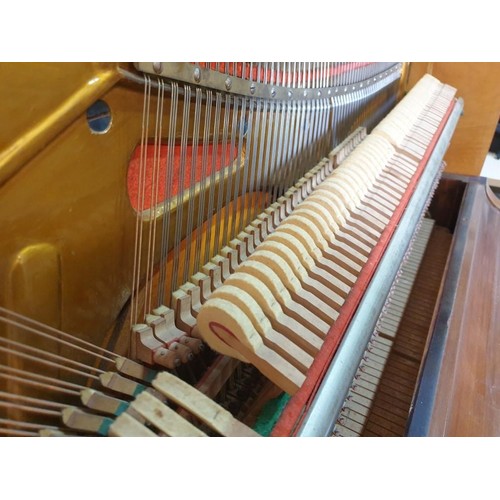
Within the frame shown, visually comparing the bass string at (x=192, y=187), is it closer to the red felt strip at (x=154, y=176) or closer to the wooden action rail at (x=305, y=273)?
the red felt strip at (x=154, y=176)

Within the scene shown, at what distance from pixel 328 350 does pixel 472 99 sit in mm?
3590

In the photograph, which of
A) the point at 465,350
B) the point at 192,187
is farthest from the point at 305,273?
the point at 465,350

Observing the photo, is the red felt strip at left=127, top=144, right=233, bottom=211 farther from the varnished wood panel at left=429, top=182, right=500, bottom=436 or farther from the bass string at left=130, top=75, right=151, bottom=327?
the varnished wood panel at left=429, top=182, right=500, bottom=436

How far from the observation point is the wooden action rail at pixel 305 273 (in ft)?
3.18

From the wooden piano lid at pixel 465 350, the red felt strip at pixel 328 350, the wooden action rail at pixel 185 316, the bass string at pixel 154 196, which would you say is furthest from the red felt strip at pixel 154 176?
the wooden piano lid at pixel 465 350

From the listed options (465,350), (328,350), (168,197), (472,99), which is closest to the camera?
(328,350)

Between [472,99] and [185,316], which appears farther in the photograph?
[472,99]

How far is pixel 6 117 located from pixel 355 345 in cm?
85

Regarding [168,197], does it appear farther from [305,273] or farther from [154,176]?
[305,273]

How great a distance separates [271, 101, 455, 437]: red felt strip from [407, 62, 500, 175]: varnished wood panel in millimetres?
2711

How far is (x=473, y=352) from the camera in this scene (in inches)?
62.5

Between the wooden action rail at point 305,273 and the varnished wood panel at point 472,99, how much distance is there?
2.24m

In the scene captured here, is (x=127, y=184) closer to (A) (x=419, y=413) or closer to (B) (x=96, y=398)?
(B) (x=96, y=398)

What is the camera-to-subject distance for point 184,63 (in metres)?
1.02
